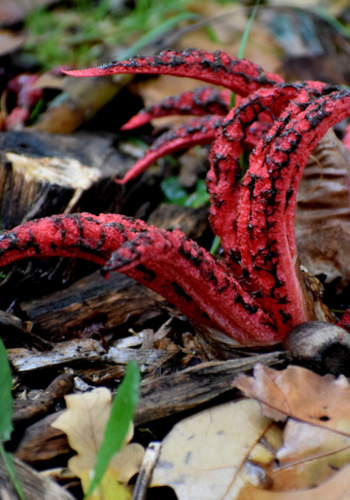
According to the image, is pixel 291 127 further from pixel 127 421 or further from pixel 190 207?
pixel 190 207

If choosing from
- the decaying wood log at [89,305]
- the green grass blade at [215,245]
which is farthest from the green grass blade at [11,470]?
the green grass blade at [215,245]

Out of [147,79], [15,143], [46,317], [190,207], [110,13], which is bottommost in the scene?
[46,317]

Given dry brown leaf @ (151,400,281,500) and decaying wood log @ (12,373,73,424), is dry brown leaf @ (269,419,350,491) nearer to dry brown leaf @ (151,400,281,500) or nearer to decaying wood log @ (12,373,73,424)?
dry brown leaf @ (151,400,281,500)

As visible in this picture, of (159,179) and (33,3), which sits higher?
(33,3)

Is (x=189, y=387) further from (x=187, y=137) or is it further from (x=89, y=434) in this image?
(x=187, y=137)

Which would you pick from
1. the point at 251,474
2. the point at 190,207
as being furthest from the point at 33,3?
the point at 251,474

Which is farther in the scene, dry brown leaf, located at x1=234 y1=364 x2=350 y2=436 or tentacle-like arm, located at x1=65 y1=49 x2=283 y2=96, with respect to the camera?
tentacle-like arm, located at x1=65 y1=49 x2=283 y2=96

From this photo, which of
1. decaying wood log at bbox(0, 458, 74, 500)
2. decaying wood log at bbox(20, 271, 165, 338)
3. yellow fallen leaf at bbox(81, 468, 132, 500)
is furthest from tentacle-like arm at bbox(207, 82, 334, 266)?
decaying wood log at bbox(0, 458, 74, 500)
